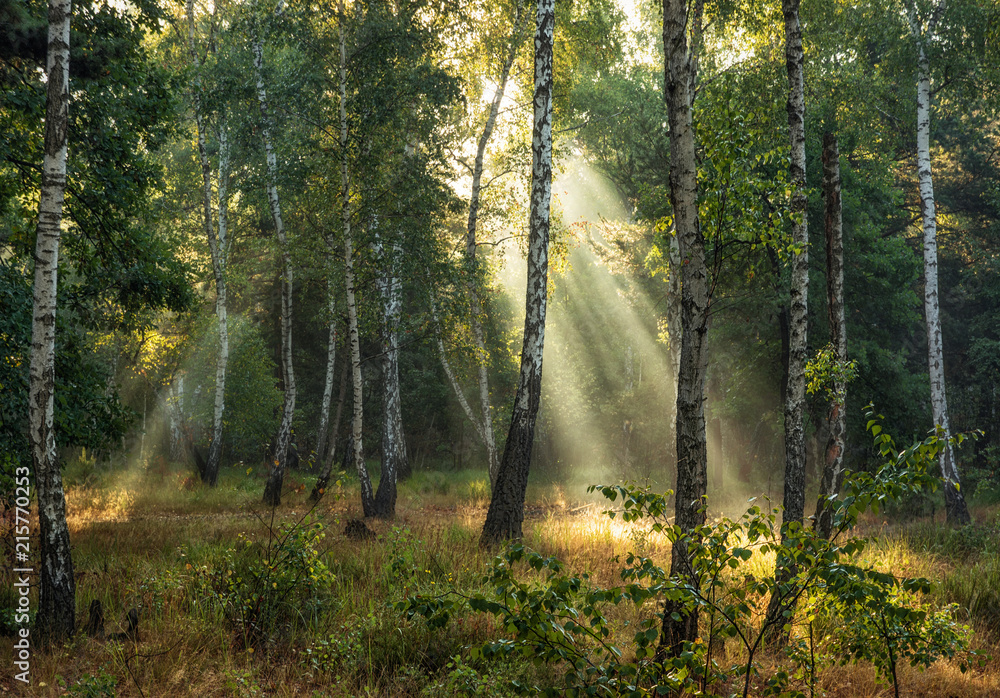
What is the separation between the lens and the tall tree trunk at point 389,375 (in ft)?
42.6

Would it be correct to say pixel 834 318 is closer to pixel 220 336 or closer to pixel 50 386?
pixel 50 386

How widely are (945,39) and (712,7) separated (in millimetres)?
5841

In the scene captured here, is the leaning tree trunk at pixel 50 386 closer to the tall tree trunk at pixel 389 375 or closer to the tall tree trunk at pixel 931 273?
the tall tree trunk at pixel 389 375

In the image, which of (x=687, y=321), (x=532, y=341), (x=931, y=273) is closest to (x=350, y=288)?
(x=532, y=341)

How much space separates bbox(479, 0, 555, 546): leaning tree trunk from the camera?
9.22m

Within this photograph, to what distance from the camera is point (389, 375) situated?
559 inches

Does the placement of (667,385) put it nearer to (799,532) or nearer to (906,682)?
(906,682)

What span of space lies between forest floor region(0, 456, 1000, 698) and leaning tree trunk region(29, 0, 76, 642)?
0.39 meters

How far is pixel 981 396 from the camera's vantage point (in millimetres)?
19734

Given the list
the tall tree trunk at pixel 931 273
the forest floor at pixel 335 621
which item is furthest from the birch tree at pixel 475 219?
the tall tree trunk at pixel 931 273

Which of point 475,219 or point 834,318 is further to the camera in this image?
point 475,219

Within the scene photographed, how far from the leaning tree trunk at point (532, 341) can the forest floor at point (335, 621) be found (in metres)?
0.64

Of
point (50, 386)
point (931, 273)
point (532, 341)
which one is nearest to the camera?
point (50, 386)

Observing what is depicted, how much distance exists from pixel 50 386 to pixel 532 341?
19.3 ft
